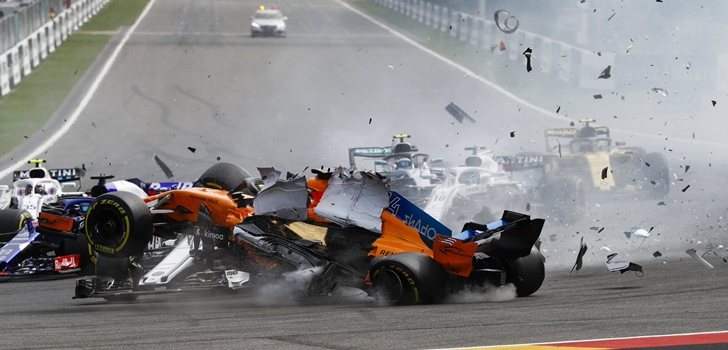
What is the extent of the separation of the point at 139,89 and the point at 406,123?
32.7 feet

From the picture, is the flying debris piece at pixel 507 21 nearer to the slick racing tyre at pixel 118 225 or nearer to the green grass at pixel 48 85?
the green grass at pixel 48 85

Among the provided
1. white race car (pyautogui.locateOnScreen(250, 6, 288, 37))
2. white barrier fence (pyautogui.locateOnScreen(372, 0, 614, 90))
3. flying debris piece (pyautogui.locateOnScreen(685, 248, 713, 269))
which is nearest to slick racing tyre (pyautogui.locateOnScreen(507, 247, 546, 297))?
flying debris piece (pyautogui.locateOnScreen(685, 248, 713, 269))

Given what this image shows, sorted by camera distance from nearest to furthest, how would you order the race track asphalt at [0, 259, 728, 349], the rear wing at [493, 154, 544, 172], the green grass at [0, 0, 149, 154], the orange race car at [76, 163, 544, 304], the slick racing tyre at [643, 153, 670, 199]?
the race track asphalt at [0, 259, 728, 349], the orange race car at [76, 163, 544, 304], the rear wing at [493, 154, 544, 172], the slick racing tyre at [643, 153, 670, 199], the green grass at [0, 0, 149, 154]

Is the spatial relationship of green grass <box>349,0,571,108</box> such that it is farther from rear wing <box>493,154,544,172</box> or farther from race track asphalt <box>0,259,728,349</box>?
race track asphalt <box>0,259,728,349</box>

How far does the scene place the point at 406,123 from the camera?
36.0 metres

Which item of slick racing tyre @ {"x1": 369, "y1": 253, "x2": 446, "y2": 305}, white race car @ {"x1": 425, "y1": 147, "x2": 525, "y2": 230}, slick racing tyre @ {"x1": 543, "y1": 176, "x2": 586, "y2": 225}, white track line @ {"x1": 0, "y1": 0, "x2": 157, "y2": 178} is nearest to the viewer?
slick racing tyre @ {"x1": 369, "y1": 253, "x2": 446, "y2": 305}

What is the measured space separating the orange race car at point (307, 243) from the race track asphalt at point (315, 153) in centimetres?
28

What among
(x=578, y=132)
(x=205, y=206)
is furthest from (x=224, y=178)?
(x=578, y=132)

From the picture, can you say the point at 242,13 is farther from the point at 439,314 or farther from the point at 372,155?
the point at 439,314

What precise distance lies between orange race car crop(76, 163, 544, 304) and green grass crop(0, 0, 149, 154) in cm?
1921

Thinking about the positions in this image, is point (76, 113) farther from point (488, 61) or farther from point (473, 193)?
point (473, 193)

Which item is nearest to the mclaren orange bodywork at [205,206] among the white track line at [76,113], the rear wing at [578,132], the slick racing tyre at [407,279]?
the slick racing tyre at [407,279]

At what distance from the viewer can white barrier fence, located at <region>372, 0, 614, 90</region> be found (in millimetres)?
40062

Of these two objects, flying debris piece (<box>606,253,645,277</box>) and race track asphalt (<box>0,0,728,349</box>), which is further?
flying debris piece (<box>606,253,645,277</box>)
